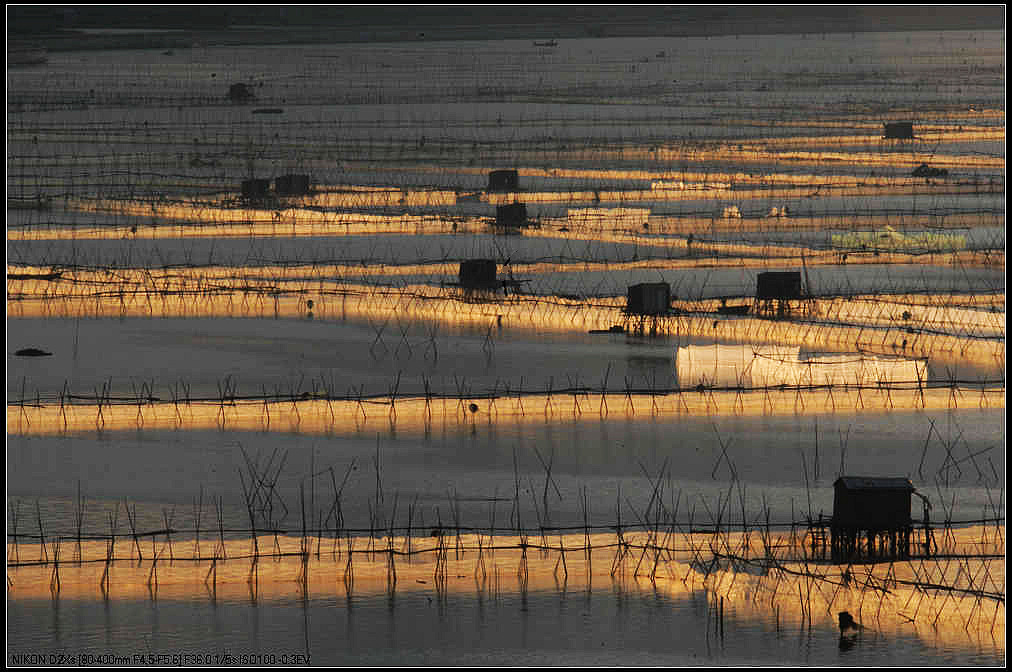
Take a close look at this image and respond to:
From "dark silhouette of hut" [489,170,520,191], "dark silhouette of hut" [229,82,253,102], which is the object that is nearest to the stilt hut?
"dark silhouette of hut" [489,170,520,191]

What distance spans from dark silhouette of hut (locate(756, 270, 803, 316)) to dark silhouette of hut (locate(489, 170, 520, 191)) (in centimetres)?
613

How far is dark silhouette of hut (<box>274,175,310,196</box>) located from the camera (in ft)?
56.6

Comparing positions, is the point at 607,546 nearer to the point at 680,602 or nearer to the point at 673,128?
the point at 680,602

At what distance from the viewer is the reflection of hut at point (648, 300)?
11164 millimetres

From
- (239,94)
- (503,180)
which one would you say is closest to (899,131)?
(503,180)

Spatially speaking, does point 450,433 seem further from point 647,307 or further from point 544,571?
point 647,307

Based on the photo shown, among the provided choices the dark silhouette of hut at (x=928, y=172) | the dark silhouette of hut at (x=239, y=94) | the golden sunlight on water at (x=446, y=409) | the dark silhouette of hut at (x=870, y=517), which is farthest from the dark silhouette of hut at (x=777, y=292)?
the dark silhouette of hut at (x=239, y=94)

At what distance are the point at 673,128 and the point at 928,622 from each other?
61.2ft

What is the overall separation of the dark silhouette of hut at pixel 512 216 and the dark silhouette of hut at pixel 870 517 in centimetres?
902

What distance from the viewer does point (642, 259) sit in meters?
13.9

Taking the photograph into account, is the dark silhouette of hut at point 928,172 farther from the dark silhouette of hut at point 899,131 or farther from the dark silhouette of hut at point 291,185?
the dark silhouette of hut at point 291,185

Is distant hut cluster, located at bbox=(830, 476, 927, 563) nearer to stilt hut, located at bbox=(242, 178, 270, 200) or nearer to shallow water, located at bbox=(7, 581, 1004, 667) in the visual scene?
shallow water, located at bbox=(7, 581, 1004, 667)

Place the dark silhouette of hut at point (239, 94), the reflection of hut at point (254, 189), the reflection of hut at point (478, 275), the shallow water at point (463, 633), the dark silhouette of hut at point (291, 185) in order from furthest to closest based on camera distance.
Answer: the dark silhouette of hut at point (239, 94) → the dark silhouette of hut at point (291, 185) → the reflection of hut at point (254, 189) → the reflection of hut at point (478, 275) → the shallow water at point (463, 633)

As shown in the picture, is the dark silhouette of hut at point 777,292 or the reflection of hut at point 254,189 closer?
the dark silhouette of hut at point 777,292
